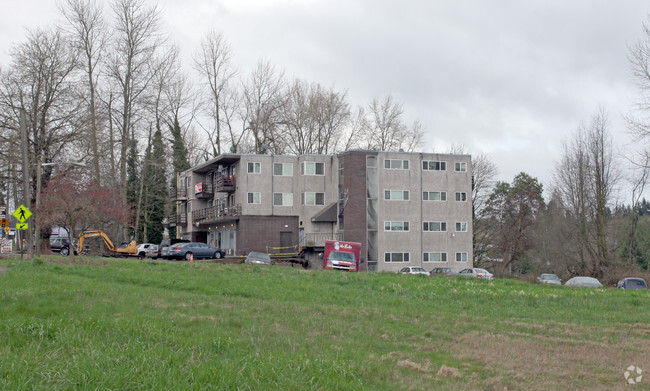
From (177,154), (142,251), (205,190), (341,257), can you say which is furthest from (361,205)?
(177,154)

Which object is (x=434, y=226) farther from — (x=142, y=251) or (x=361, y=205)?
(x=142, y=251)

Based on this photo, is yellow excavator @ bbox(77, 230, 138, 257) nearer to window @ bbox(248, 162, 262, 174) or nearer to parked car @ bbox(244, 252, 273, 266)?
window @ bbox(248, 162, 262, 174)

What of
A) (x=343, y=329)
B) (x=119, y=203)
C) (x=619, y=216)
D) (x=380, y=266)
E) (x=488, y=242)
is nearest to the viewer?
(x=343, y=329)

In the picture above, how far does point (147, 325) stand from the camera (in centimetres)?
1101

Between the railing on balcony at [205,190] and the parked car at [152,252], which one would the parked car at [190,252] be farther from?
the railing on balcony at [205,190]

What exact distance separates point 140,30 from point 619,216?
5347cm

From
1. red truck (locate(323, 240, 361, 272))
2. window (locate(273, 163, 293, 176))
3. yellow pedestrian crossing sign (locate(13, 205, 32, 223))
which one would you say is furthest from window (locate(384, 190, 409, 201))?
yellow pedestrian crossing sign (locate(13, 205, 32, 223))

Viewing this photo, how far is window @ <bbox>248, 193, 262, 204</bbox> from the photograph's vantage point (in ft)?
191

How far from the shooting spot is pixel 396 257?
58312mm

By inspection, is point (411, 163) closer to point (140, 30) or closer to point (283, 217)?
point (283, 217)

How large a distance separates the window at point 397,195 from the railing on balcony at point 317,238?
577 cm

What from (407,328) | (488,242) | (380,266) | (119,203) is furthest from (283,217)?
(407,328)

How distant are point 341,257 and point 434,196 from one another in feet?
61.3

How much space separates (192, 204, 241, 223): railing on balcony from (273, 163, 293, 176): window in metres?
4.95
